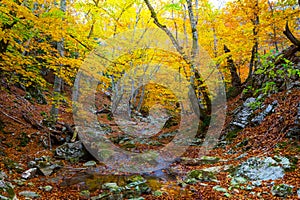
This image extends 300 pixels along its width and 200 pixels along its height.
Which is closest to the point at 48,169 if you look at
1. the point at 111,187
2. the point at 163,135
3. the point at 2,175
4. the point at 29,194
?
the point at 2,175

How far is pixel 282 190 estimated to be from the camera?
4.21 m

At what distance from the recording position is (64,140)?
31.8 feet

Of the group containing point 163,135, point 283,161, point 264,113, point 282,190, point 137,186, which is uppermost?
point 264,113

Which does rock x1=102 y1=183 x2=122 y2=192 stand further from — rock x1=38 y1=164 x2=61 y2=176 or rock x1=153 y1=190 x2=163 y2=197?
rock x1=38 y1=164 x2=61 y2=176

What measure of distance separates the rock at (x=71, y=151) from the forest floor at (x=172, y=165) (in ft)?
0.79

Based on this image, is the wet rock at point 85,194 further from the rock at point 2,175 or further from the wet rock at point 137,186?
the rock at point 2,175

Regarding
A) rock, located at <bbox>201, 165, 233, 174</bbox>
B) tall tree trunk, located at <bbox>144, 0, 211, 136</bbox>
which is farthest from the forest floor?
tall tree trunk, located at <bbox>144, 0, 211, 136</bbox>

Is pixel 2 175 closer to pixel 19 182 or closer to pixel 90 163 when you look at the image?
pixel 19 182

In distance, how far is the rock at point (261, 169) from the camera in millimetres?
4892

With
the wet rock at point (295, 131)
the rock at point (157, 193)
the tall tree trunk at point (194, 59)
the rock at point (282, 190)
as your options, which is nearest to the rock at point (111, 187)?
the rock at point (157, 193)

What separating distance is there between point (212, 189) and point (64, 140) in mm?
7109

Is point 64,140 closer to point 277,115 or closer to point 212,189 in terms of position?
point 212,189

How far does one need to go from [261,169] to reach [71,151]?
6655 mm

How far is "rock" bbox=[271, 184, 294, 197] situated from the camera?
4.11 meters
